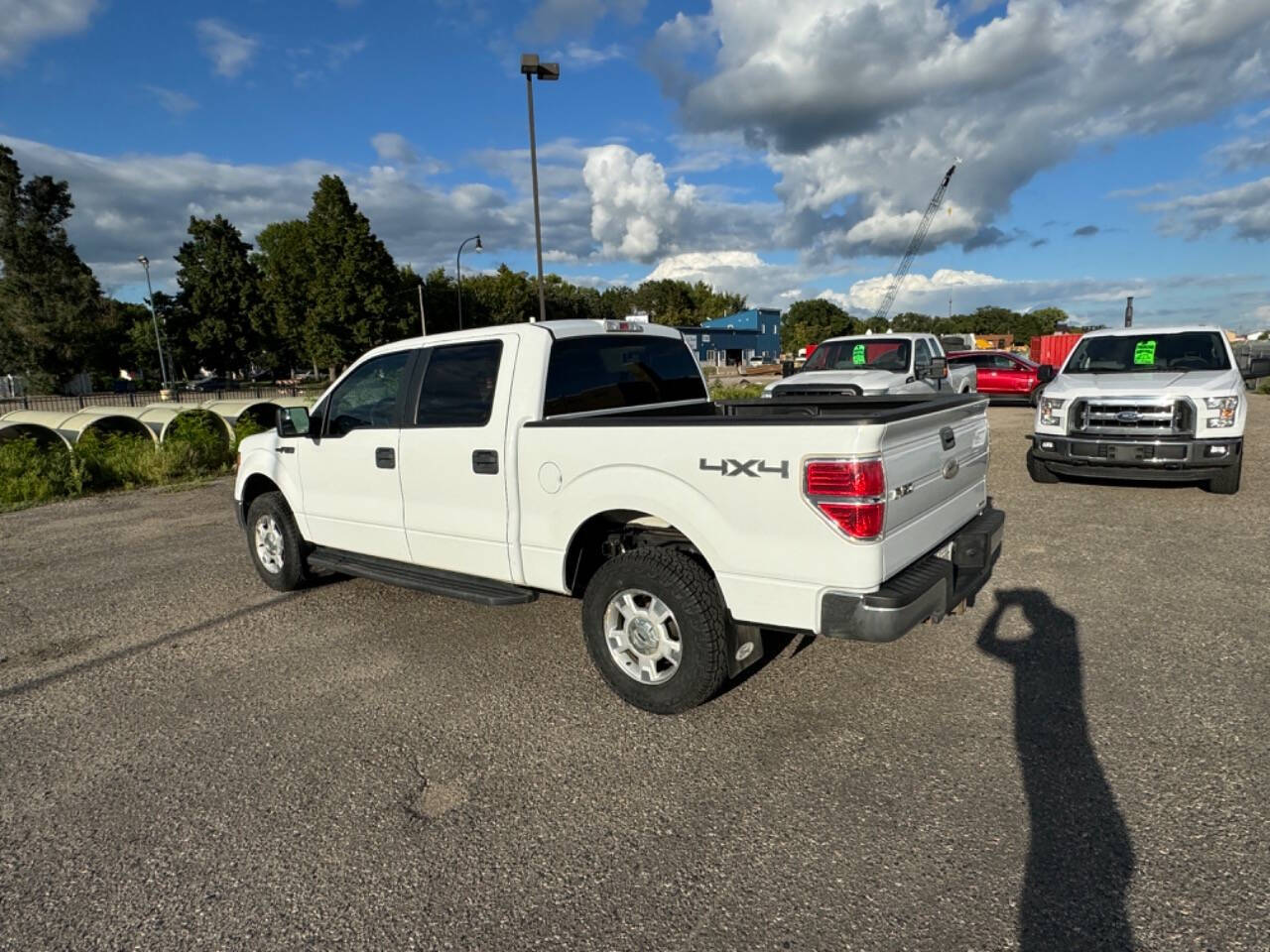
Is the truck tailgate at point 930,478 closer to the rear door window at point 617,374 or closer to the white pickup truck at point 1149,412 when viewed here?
the rear door window at point 617,374

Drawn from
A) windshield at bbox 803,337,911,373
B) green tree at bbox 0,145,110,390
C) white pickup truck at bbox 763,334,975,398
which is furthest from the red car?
green tree at bbox 0,145,110,390

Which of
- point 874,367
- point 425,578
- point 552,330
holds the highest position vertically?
point 552,330

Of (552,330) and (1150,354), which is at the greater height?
(552,330)

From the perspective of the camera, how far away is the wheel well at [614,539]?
3705 mm

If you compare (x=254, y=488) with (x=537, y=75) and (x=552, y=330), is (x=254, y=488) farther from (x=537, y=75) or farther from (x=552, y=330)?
(x=537, y=75)

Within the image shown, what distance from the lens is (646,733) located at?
346 cm

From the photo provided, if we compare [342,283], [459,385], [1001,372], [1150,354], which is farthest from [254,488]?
[342,283]

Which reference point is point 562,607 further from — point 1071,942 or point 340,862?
point 1071,942

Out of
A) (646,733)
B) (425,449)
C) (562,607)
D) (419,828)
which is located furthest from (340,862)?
(562,607)

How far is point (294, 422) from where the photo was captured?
16.9ft

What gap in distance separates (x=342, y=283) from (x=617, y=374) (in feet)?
150

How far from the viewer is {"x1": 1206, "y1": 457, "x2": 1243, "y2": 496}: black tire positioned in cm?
779

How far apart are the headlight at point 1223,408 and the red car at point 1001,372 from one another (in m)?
13.2

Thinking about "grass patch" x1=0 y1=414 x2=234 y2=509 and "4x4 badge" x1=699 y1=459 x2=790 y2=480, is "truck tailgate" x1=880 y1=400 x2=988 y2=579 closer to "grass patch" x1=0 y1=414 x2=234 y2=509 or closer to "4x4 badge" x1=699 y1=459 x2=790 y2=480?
"4x4 badge" x1=699 y1=459 x2=790 y2=480
